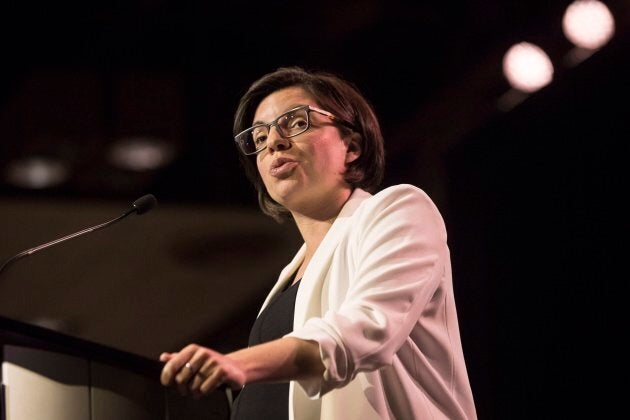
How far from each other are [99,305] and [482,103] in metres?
2.04

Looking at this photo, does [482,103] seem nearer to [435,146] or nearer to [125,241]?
[435,146]

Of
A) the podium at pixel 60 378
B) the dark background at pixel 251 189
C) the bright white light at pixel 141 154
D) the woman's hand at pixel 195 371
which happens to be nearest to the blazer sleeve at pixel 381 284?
the woman's hand at pixel 195 371

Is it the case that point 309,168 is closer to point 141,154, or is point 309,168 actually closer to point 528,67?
point 528,67

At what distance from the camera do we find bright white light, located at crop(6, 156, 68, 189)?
13.5 feet

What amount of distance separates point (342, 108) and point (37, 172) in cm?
261

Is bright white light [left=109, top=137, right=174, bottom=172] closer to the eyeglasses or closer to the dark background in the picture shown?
the dark background

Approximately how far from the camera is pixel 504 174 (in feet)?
11.9

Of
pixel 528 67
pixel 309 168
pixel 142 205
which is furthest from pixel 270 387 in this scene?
pixel 528 67

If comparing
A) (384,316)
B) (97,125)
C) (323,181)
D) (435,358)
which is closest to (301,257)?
(323,181)

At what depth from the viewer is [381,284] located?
1.28 m

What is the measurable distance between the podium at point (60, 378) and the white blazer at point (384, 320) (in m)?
0.33

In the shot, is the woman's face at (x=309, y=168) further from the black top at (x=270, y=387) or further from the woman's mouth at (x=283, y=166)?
the black top at (x=270, y=387)

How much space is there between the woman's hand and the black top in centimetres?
51

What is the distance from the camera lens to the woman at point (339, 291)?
1.13 metres
